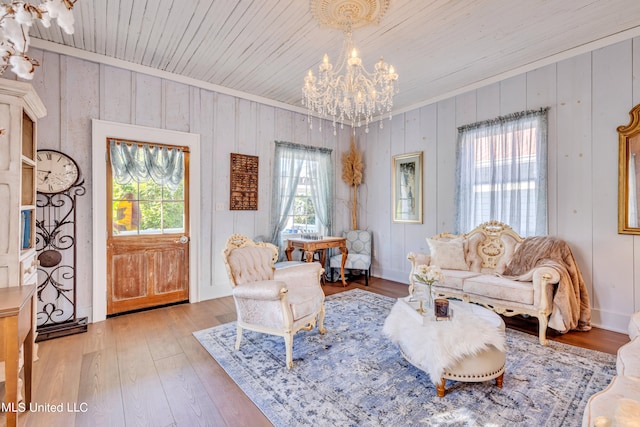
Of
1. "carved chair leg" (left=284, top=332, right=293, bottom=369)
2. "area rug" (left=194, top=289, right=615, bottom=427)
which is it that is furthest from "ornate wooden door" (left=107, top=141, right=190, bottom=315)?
"carved chair leg" (left=284, top=332, right=293, bottom=369)

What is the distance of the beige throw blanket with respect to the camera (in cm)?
296

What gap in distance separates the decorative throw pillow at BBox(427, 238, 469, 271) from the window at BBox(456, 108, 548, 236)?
0.52 meters

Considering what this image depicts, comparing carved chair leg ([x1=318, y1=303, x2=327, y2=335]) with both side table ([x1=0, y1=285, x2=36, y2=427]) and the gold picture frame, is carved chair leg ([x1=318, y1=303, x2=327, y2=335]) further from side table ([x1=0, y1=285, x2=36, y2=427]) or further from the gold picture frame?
the gold picture frame

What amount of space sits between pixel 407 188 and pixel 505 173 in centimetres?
152

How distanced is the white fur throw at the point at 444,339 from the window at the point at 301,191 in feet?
9.81

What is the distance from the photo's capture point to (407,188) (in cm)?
512

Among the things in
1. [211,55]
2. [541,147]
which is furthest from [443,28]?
[211,55]

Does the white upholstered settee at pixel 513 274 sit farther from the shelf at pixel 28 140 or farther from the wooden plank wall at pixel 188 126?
the shelf at pixel 28 140

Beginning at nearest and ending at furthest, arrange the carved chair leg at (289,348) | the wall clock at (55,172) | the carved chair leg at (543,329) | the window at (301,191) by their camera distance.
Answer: the carved chair leg at (289,348) < the carved chair leg at (543,329) < the wall clock at (55,172) < the window at (301,191)

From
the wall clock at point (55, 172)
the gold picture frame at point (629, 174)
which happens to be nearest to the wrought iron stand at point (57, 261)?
the wall clock at point (55, 172)

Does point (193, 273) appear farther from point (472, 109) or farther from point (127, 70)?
point (472, 109)

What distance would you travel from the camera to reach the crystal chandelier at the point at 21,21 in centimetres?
82

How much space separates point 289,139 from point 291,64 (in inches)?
61.4

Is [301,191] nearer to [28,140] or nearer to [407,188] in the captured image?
[407,188]
